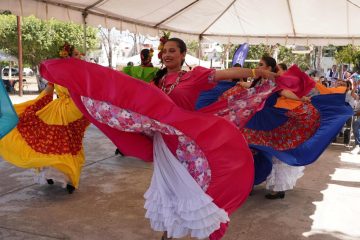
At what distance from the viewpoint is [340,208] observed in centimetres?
430

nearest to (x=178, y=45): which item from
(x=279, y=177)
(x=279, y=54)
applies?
(x=279, y=177)

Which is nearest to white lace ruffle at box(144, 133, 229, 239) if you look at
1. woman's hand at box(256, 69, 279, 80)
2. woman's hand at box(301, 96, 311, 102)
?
woman's hand at box(256, 69, 279, 80)

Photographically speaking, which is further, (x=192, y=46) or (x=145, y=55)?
(x=192, y=46)

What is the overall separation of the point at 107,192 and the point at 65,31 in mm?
→ 22749

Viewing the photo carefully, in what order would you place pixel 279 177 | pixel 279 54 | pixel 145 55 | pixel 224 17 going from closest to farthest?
pixel 279 177 → pixel 145 55 → pixel 224 17 → pixel 279 54

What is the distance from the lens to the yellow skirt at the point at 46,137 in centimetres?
420

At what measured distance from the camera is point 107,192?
4.57 meters

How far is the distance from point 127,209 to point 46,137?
118cm

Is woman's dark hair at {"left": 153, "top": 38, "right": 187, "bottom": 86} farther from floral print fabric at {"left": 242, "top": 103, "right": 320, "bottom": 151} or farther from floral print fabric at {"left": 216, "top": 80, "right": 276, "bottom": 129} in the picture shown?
floral print fabric at {"left": 242, "top": 103, "right": 320, "bottom": 151}

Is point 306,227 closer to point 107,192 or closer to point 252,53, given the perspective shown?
point 107,192

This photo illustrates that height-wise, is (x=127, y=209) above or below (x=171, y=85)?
below

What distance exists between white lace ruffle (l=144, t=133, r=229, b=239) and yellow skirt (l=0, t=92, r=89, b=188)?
1.82 metres

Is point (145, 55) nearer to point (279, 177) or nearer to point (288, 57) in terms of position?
point (279, 177)

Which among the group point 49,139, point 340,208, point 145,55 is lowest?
point 340,208
